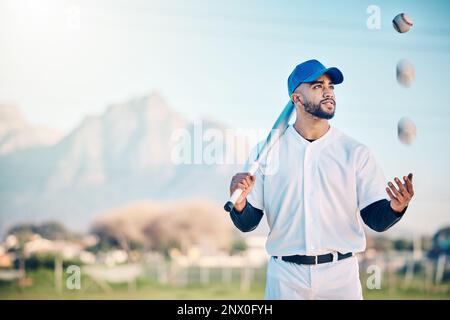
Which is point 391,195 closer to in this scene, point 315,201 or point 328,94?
point 315,201

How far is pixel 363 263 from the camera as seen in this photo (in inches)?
215

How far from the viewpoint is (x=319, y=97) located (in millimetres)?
2053

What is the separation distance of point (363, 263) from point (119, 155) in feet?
7.78

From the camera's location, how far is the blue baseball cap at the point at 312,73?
6.69ft

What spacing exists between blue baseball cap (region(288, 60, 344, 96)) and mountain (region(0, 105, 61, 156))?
3.40 metres

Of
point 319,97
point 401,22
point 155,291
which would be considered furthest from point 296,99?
point 155,291

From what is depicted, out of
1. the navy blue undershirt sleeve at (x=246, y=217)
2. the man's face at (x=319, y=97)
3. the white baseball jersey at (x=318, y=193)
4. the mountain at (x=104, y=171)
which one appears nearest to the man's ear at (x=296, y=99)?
the man's face at (x=319, y=97)

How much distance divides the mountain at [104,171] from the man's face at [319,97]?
107 inches

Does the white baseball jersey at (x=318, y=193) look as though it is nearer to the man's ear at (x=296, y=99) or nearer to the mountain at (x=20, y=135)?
the man's ear at (x=296, y=99)

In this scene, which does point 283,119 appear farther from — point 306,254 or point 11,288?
point 11,288

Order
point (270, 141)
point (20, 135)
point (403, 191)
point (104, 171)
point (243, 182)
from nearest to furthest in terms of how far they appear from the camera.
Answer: point (403, 191) → point (243, 182) → point (270, 141) → point (20, 135) → point (104, 171)

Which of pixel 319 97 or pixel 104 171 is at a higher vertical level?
pixel 319 97

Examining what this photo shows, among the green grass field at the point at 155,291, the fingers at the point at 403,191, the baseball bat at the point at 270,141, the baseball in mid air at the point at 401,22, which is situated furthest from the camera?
the green grass field at the point at 155,291

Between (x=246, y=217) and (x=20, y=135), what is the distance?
373 cm
